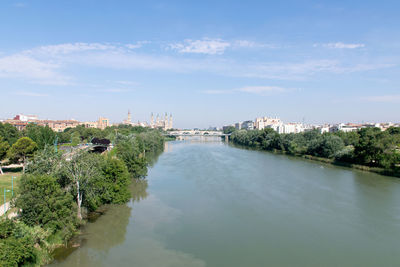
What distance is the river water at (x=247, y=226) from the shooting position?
7.11 m

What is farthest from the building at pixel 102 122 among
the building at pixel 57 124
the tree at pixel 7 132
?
the tree at pixel 7 132

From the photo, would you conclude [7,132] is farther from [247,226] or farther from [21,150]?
[247,226]

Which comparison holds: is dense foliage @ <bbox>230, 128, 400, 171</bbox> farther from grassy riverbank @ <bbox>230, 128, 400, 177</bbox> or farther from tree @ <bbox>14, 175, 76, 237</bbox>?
tree @ <bbox>14, 175, 76, 237</bbox>

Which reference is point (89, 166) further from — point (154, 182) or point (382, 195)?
point (382, 195)

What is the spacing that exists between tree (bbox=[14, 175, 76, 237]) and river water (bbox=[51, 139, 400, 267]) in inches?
30.0

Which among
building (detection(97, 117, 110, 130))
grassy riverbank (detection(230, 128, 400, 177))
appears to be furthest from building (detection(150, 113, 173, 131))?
grassy riverbank (detection(230, 128, 400, 177))

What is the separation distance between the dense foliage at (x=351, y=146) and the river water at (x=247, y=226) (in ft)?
9.90

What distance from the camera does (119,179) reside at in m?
10.4

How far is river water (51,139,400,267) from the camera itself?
23.3 ft

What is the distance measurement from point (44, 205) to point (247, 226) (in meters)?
5.70

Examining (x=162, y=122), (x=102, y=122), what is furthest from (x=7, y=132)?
(x=162, y=122)

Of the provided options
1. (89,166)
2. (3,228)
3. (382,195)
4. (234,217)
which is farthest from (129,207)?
(382,195)

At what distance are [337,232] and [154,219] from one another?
563 cm

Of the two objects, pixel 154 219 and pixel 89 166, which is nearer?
pixel 89 166
